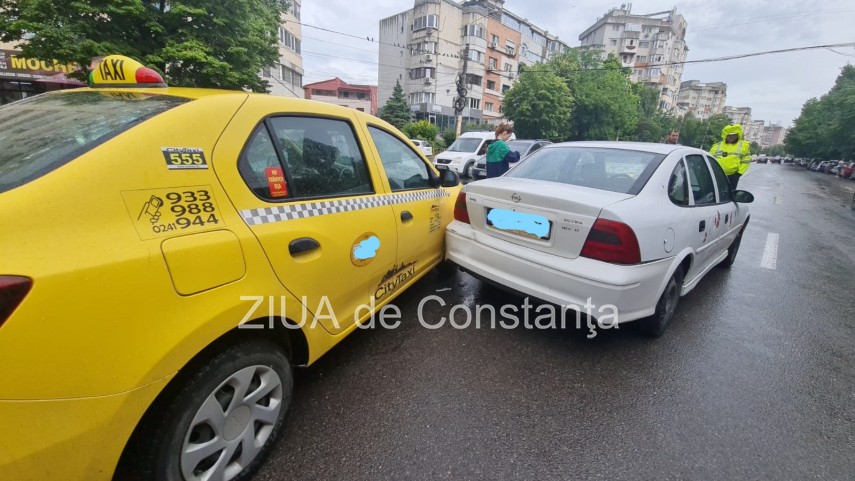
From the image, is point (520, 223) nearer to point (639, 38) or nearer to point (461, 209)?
point (461, 209)

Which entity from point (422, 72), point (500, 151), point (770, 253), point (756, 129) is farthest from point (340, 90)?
point (756, 129)

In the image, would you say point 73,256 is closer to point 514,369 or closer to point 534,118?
point 514,369

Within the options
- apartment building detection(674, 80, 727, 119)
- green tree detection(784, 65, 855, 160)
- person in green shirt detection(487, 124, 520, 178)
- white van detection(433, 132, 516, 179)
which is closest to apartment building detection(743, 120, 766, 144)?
apartment building detection(674, 80, 727, 119)

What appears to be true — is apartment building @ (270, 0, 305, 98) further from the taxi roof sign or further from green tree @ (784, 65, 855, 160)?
green tree @ (784, 65, 855, 160)

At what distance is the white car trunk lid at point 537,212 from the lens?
247 cm

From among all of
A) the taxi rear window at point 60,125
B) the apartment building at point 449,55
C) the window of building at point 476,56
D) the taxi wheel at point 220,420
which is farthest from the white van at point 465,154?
the window of building at point 476,56

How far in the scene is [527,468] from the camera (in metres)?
1.79

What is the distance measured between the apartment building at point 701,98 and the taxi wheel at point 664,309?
376 ft

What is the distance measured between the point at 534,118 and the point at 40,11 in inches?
1063

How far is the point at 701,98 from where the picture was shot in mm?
102250

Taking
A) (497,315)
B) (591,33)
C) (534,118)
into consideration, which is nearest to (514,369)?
(497,315)

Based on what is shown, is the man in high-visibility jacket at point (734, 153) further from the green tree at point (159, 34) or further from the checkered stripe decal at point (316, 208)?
the green tree at point (159, 34)

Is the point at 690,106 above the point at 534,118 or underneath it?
above

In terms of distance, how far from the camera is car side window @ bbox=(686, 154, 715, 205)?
3.22 meters
